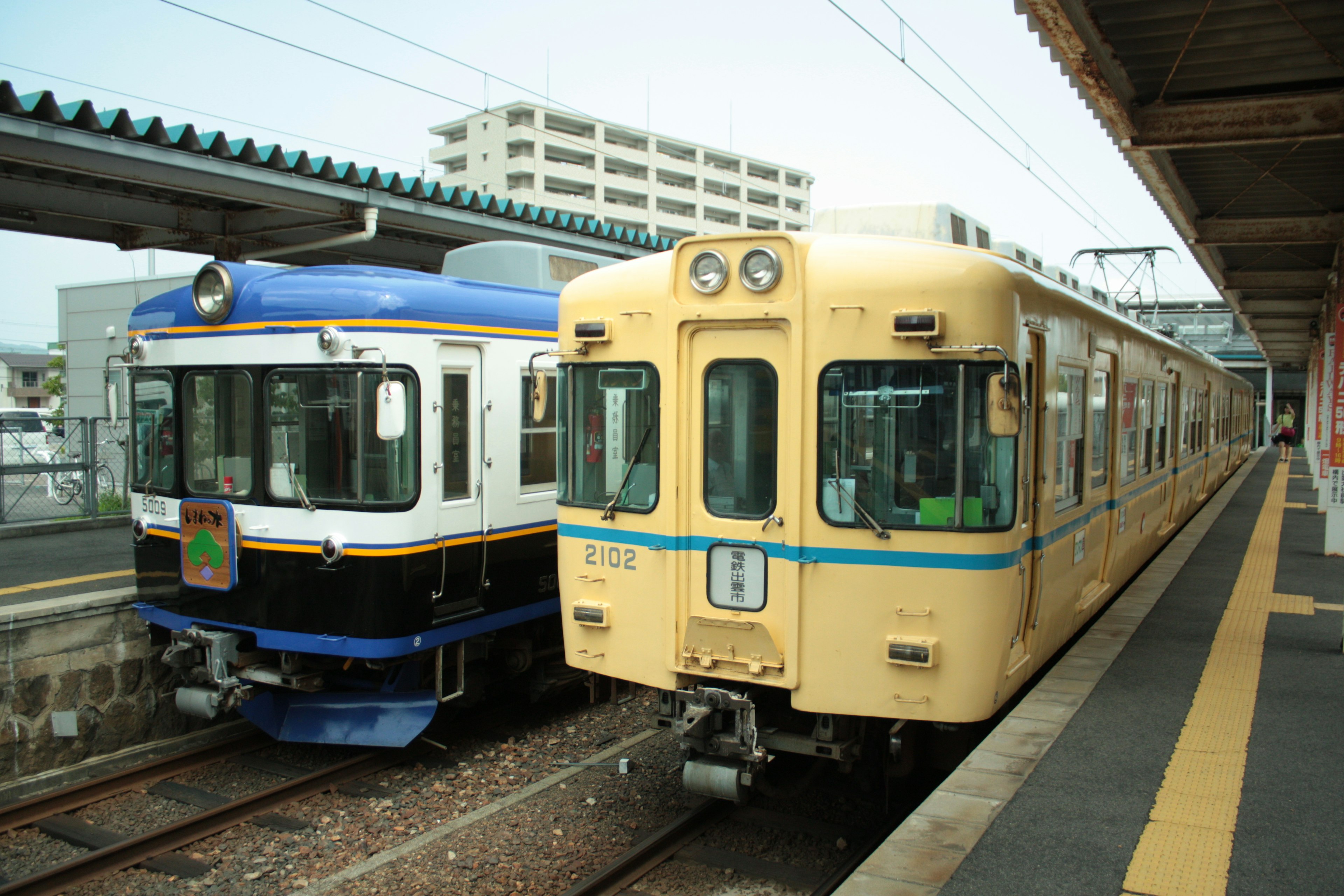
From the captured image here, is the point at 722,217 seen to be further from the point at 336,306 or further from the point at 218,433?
the point at 336,306

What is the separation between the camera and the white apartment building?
5991 cm

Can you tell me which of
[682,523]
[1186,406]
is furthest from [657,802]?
[1186,406]

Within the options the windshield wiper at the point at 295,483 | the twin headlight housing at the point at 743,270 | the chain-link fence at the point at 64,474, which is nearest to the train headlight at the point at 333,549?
the windshield wiper at the point at 295,483

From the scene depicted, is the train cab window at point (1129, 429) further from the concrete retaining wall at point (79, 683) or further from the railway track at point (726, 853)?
the concrete retaining wall at point (79, 683)

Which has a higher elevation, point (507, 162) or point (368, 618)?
point (507, 162)

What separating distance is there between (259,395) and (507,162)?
187 feet

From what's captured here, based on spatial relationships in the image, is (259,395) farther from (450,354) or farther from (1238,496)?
(1238,496)

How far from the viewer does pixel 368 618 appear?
6078 millimetres

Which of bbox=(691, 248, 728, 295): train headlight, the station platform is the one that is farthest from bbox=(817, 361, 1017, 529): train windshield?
the station platform

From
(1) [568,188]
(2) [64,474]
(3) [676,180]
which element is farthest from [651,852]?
(3) [676,180]

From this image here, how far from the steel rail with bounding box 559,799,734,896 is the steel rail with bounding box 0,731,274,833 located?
114 cm

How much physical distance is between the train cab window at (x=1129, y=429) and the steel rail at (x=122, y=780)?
6.85 metres

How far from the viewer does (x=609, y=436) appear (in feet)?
17.6

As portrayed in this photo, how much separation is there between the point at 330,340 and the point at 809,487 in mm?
3122
